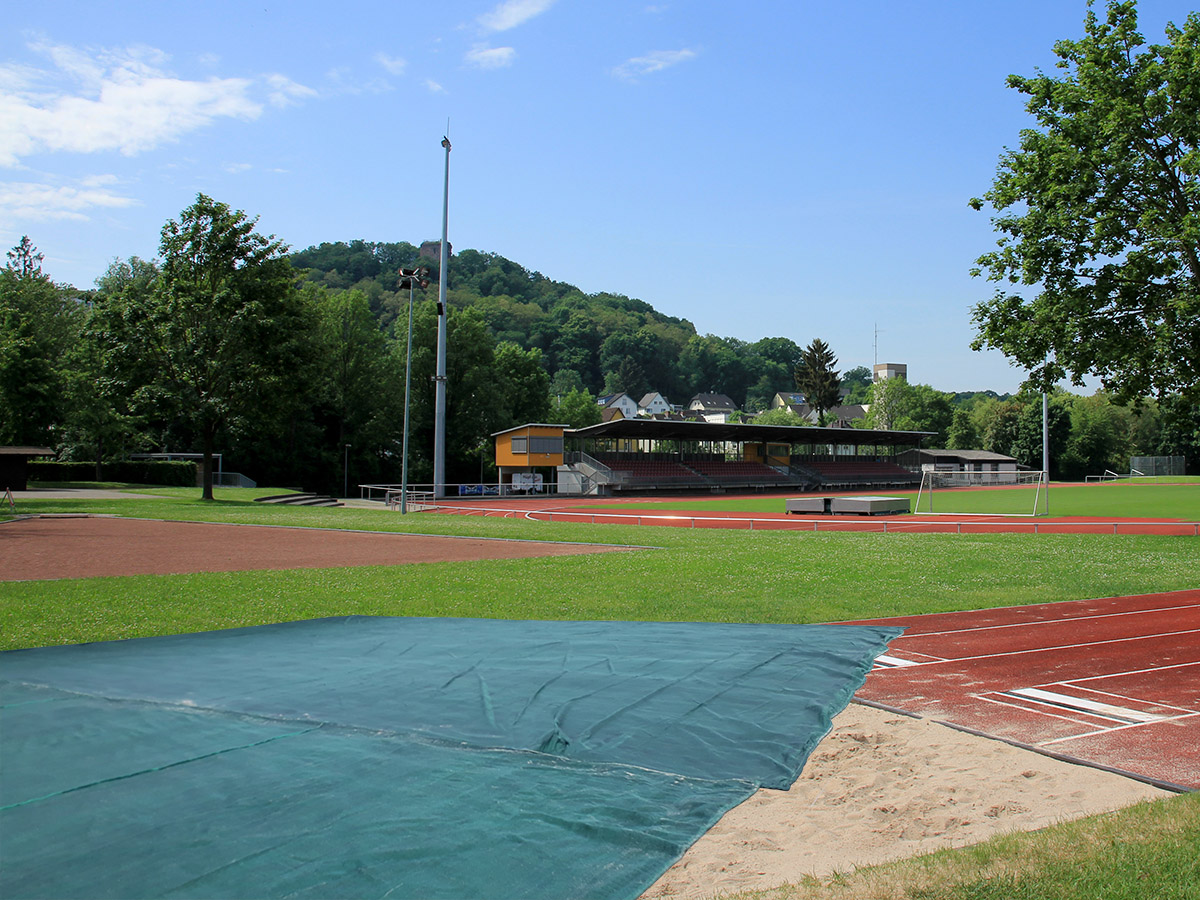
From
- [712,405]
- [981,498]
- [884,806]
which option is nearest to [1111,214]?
[884,806]

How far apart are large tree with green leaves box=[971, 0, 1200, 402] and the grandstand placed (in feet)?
126

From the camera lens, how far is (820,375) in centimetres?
11156

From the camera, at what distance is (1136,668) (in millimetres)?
9008

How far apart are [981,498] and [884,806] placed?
54.4 meters

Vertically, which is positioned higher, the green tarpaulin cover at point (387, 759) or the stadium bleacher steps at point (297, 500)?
the green tarpaulin cover at point (387, 759)

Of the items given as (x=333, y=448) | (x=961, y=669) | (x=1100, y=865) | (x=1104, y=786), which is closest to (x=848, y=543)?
(x=961, y=669)

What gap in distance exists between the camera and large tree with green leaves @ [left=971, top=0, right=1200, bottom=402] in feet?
70.3

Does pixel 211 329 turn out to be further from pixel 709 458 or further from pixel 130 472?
pixel 709 458

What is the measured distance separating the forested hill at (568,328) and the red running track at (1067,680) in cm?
11574

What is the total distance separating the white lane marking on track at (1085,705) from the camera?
7117mm

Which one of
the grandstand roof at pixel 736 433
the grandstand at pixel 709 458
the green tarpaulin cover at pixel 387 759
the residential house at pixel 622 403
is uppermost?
the residential house at pixel 622 403

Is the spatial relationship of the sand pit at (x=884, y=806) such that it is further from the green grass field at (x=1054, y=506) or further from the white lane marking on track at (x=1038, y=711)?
the green grass field at (x=1054, y=506)

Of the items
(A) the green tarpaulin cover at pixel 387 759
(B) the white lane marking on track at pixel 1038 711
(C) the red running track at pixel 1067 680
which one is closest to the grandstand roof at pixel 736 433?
(C) the red running track at pixel 1067 680

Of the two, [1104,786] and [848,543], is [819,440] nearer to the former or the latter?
[848,543]
